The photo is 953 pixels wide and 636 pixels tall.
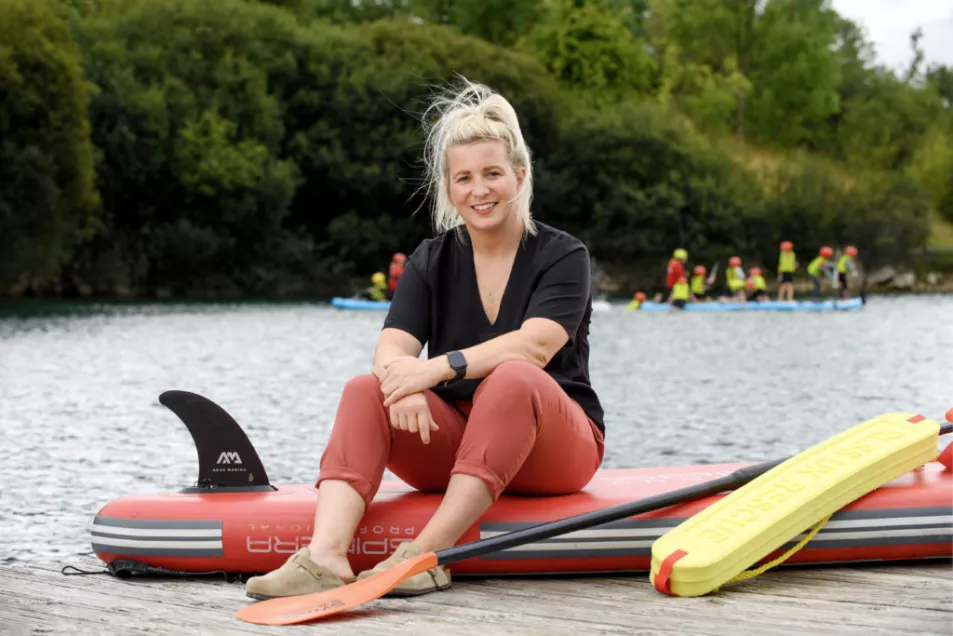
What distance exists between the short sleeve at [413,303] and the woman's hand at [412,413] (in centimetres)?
38

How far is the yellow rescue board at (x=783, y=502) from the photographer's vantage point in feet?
11.4

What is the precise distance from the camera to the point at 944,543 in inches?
154

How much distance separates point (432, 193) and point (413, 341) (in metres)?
0.59

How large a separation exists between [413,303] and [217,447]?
803mm

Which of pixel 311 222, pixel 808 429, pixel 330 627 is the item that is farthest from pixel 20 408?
pixel 311 222

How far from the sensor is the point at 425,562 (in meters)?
3.50

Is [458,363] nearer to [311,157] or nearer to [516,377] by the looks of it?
[516,377]

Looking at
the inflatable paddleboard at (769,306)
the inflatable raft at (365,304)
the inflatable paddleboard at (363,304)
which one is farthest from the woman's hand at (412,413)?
the inflatable paddleboard at (363,304)

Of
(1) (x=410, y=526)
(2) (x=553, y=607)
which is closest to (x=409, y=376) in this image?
(1) (x=410, y=526)

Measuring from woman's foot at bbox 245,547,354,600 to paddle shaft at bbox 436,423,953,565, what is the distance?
0.30 meters

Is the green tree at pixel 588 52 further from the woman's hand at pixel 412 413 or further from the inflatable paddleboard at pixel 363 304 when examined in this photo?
the woman's hand at pixel 412 413

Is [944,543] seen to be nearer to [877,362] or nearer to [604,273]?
[877,362]

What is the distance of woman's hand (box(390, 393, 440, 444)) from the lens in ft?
11.8

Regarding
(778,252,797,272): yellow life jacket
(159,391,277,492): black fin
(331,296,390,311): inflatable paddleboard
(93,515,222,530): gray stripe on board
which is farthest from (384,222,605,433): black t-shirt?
(778,252,797,272): yellow life jacket
